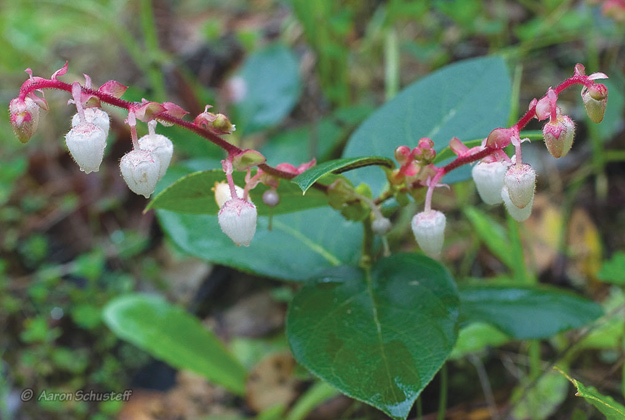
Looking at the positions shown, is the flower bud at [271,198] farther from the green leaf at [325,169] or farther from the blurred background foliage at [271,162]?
the blurred background foliage at [271,162]

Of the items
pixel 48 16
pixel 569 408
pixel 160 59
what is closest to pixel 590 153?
pixel 569 408

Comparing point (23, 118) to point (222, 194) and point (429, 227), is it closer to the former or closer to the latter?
point (222, 194)

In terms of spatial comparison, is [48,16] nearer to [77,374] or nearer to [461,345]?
[77,374]

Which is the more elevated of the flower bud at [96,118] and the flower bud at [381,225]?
the flower bud at [96,118]

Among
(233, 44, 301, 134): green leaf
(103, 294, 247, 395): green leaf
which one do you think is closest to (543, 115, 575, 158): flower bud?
(103, 294, 247, 395): green leaf

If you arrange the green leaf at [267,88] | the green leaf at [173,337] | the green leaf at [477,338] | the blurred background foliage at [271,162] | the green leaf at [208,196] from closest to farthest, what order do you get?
the green leaf at [208,196], the green leaf at [477,338], the green leaf at [173,337], the blurred background foliage at [271,162], the green leaf at [267,88]

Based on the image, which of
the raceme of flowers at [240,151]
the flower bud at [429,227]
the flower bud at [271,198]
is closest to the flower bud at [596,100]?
the raceme of flowers at [240,151]

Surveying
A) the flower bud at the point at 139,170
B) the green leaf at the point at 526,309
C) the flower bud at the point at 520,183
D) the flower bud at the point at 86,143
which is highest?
the flower bud at the point at 86,143
